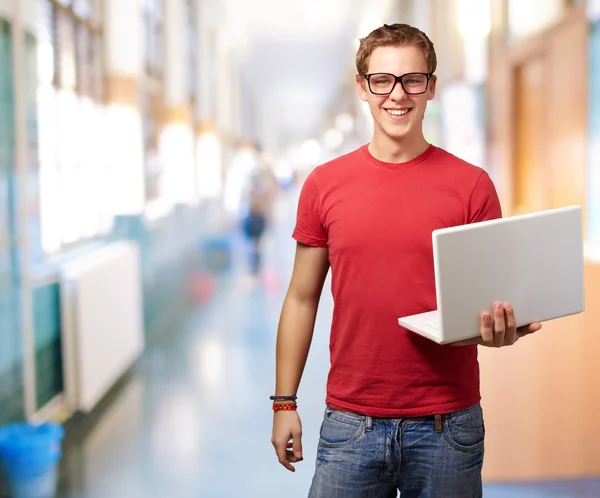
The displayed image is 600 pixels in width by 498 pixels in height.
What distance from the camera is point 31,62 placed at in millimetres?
3994

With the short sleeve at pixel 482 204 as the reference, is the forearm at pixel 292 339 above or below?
Answer: below

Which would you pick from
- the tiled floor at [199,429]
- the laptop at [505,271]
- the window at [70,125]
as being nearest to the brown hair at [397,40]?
the laptop at [505,271]

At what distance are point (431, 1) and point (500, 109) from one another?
106 inches

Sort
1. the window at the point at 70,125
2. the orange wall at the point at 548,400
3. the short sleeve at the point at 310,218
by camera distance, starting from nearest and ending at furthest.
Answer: the short sleeve at the point at 310,218 → the orange wall at the point at 548,400 → the window at the point at 70,125

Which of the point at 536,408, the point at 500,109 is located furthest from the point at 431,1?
the point at 536,408

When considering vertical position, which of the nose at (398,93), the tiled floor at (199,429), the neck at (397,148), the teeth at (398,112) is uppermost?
the nose at (398,93)

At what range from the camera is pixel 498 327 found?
4.14ft

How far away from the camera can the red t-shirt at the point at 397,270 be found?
4.53 feet

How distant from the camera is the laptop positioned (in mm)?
1223

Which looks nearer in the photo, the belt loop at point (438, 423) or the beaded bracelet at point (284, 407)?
the belt loop at point (438, 423)

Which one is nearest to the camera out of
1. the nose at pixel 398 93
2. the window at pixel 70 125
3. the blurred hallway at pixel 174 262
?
the nose at pixel 398 93

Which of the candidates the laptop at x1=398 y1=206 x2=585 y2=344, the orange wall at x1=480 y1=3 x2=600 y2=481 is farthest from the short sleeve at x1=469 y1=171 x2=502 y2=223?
the orange wall at x1=480 y1=3 x2=600 y2=481

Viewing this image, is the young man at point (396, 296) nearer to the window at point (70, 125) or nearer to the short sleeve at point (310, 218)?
the short sleeve at point (310, 218)

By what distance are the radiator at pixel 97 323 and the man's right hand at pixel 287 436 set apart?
278cm
